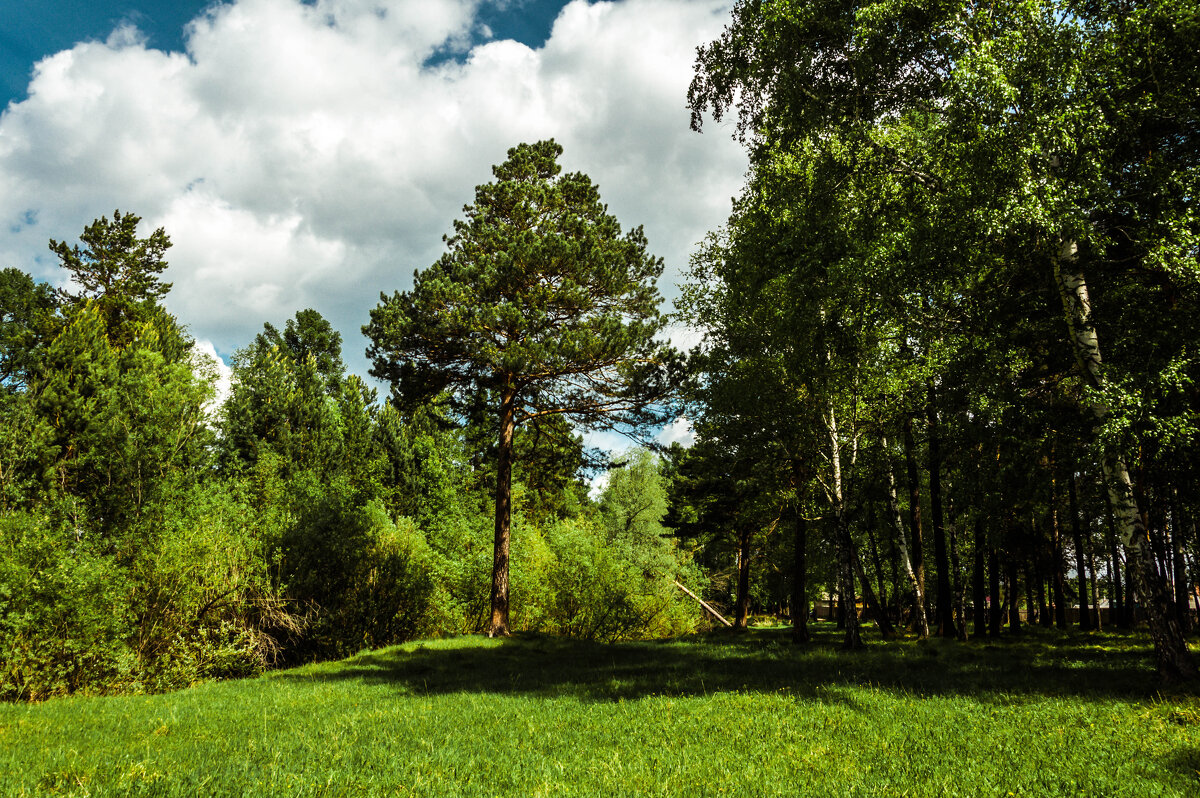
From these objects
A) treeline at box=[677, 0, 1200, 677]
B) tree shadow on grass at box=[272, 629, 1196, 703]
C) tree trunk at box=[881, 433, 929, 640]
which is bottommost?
tree shadow on grass at box=[272, 629, 1196, 703]

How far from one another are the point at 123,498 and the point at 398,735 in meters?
25.2

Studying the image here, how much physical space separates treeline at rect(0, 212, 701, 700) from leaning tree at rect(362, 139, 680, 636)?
6.34ft

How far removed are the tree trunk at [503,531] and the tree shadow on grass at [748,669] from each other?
1.19m

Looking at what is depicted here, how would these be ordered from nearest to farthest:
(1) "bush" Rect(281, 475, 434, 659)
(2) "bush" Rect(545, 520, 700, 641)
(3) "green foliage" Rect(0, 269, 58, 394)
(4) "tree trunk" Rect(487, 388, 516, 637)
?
1. (1) "bush" Rect(281, 475, 434, 659)
2. (4) "tree trunk" Rect(487, 388, 516, 637)
3. (2) "bush" Rect(545, 520, 700, 641)
4. (3) "green foliage" Rect(0, 269, 58, 394)

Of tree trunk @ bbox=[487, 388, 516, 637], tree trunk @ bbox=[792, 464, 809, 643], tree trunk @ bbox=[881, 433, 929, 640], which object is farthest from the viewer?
tree trunk @ bbox=[487, 388, 516, 637]

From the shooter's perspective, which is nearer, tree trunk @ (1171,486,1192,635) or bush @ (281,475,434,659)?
tree trunk @ (1171,486,1192,635)

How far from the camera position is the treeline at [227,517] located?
1450 cm

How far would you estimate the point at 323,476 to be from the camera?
→ 34.5 m

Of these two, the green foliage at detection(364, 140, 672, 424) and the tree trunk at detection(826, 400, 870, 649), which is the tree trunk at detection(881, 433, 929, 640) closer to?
the tree trunk at detection(826, 400, 870, 649)

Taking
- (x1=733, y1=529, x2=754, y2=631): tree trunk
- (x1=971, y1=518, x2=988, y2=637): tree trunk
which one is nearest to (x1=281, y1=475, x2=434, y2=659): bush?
(x1=733, y1=529, x2=754, y2=631): tree trunk

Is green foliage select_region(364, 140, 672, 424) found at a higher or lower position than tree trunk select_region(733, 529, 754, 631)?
higher

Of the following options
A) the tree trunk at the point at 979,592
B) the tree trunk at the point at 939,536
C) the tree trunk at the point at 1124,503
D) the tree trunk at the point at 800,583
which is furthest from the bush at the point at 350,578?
the tree trunk at the point at 979,592

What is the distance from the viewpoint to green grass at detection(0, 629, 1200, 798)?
18.8ft

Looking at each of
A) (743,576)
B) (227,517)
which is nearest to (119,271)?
(227,517)
